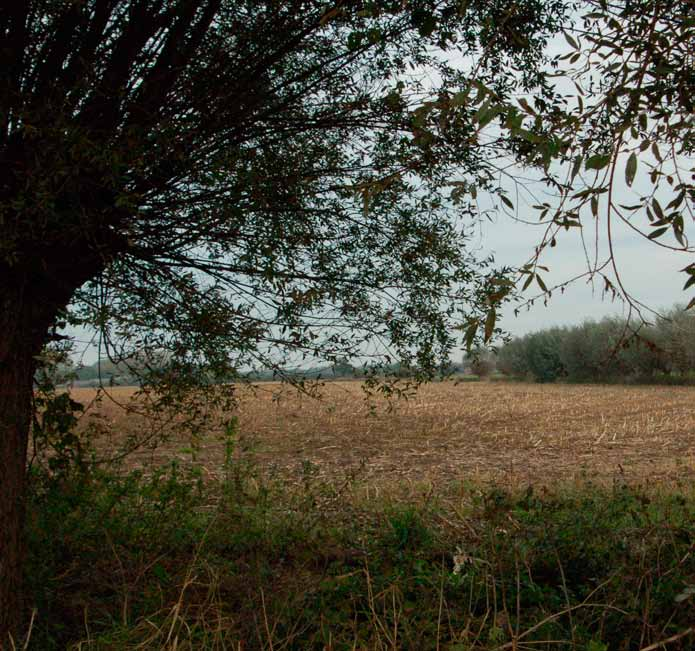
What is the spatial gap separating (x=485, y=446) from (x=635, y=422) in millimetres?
6438

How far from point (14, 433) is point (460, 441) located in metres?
10.8

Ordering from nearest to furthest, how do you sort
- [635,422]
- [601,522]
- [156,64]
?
[156,64]
[601,522]
[635,422]

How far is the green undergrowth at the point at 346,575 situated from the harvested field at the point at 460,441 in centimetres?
71

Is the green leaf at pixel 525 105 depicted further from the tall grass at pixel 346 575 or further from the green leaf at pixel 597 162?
the tall grass at pixel 346 575

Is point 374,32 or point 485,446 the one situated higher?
point 374,32

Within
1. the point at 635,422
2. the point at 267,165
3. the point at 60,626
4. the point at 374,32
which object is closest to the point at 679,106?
the point at 374,32

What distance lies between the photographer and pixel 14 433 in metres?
4.95

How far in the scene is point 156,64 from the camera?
5117 millimetres

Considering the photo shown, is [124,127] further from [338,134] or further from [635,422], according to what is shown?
[635,422]

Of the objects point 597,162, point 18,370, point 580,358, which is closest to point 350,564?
point 18,370

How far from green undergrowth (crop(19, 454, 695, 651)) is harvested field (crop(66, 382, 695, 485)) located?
28.1 inches

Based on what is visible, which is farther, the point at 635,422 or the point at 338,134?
the point at 635,422

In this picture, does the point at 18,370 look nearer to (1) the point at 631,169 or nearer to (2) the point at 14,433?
(2) the point at 14,433

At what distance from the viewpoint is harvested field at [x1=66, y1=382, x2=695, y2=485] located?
10367 millimetres
